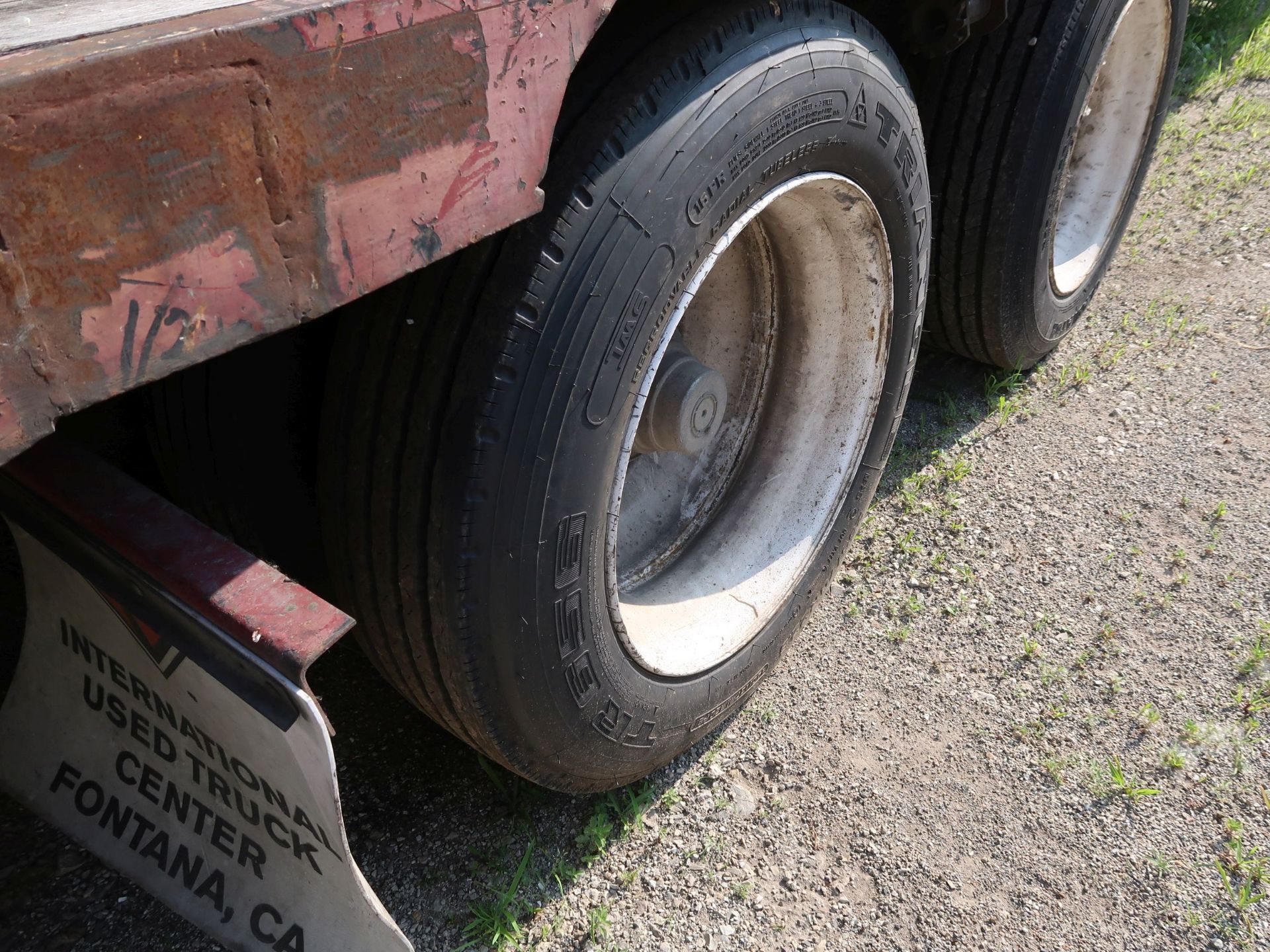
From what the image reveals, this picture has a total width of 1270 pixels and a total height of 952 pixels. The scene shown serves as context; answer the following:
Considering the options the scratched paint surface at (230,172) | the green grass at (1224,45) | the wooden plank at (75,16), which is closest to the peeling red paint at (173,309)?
the scratched paint surface at (230,172)

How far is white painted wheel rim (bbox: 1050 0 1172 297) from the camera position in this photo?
2818 mm

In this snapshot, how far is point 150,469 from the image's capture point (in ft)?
5.28

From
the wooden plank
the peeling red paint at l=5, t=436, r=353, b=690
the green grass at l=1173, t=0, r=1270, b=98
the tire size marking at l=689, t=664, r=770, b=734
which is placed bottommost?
the green grass at l=1173, t=0, r=1270, b=98

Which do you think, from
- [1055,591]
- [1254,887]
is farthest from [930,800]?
[1055,591]

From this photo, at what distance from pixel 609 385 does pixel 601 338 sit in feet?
0.21

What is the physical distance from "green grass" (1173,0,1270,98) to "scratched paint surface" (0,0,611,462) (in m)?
4.56

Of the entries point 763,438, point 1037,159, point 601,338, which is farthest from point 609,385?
point 1037,159

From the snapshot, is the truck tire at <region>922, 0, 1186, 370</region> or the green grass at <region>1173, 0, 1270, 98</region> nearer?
the truck tire at <region>922, 0, 1186, 370</region>

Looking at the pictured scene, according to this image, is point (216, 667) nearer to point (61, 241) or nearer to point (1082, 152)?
point (61, 241)

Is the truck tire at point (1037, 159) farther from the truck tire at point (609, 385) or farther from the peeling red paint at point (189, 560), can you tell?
the peeling red paint at point (189, 560)

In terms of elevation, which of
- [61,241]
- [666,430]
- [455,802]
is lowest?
[455,802]

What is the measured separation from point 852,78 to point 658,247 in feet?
1.81

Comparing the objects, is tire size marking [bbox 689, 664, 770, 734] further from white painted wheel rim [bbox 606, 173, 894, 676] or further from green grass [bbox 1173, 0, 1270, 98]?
green grass [bbox 1173, 0, 1270, 98]

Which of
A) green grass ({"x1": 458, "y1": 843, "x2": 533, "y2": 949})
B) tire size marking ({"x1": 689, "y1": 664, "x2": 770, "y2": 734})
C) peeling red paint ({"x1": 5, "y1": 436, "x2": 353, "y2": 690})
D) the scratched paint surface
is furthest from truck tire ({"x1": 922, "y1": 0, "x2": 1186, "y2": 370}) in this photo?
peeling red paint ({"x1": 5, "y1": 436, "x2": 353, "y2": 690})
